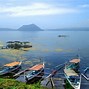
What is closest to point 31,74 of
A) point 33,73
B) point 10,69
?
point 33,73

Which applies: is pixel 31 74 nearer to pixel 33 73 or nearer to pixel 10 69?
pixel 33 73

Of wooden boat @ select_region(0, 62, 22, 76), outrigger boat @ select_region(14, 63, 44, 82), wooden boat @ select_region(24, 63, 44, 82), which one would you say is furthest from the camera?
wooden boat @ select_region(0, 62, 22, 76)

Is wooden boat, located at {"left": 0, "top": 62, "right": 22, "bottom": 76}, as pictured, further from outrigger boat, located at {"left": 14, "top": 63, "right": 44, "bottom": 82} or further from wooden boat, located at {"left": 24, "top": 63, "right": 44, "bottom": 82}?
wooden boat, located at {"left": 24, "top": 63, "right": 44, "bottom": 82}

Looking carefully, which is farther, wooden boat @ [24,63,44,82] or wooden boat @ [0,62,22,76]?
wooden boat @ [0,62,22,76]

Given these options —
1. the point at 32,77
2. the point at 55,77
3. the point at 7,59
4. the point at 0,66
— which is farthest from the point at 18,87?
the point at 7,59

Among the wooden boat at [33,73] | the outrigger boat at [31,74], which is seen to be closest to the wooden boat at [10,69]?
the outrigger boat at [31,74]

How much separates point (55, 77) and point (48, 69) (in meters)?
8.22

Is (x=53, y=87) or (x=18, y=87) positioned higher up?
(x=18, y=87)

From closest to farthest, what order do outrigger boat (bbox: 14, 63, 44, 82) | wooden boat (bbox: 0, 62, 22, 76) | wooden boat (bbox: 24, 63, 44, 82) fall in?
outrigger boat (bbox: 14, 63, 44, 82)
wooden boat (bbox: 24, 63, 44, 82)
wooden boat (bbox: 0, 62, 22, 76)

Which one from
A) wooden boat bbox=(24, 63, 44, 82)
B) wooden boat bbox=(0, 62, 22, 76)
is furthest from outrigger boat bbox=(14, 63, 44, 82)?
wooden boat bbox=(0, 62, 22, 76)

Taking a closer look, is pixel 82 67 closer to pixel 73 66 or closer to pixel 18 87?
pixel 73 66

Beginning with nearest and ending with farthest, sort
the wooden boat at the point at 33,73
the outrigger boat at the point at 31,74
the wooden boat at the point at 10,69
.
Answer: the outrigger boat at the point at 31,74 < the wooden boat at the point at 33,73 < the wooden boat at the point at 10,69

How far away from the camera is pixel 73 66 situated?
50.3 meters

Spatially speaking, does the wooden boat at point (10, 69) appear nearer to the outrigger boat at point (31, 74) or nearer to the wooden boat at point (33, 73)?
the outrigger boat at point (31, 74)
